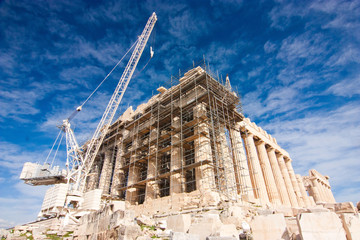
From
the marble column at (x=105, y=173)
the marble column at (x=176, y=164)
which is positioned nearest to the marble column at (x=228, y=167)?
the marble column at (x=176, y=164)

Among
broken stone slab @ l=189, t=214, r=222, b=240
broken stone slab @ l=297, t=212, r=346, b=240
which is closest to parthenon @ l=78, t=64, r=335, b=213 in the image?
broken stone slab @ l=189, t=214, r=222, b=240

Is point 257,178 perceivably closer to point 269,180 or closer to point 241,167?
point 241,167

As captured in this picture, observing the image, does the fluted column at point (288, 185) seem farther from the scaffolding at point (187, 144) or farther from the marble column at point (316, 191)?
the marble column at point (316, 191)

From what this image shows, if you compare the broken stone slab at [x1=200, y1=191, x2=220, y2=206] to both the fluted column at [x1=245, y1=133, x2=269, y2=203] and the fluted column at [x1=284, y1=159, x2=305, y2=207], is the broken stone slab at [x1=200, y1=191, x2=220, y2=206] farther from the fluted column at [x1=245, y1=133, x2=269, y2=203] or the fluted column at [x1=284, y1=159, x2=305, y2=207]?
the fluted column at [x1=284, y1=159, x2=305, y2=207]

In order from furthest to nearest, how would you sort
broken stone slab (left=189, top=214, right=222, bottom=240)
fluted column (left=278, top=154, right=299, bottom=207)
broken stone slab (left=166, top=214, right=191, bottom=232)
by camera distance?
fluted column (left=278, top=154, right=299, bottom=207) < broken stone slab (left=166, top=214, right=191, bottom=232) < broken stone slab (left=189, top=214, right=222, bottom=240)

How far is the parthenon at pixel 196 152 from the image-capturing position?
19.9 metres

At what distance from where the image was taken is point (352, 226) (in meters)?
6.70

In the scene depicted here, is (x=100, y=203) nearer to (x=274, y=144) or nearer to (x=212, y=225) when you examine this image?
(x=212, y=225)

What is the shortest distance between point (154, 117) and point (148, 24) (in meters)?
21.5

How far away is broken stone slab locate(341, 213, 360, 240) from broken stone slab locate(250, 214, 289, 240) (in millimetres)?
1755

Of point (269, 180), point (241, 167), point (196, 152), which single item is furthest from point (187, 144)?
point (269, 180)

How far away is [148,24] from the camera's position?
131ft

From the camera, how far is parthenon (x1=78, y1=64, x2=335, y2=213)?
65.4 feet

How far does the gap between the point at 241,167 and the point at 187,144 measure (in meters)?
5.80
